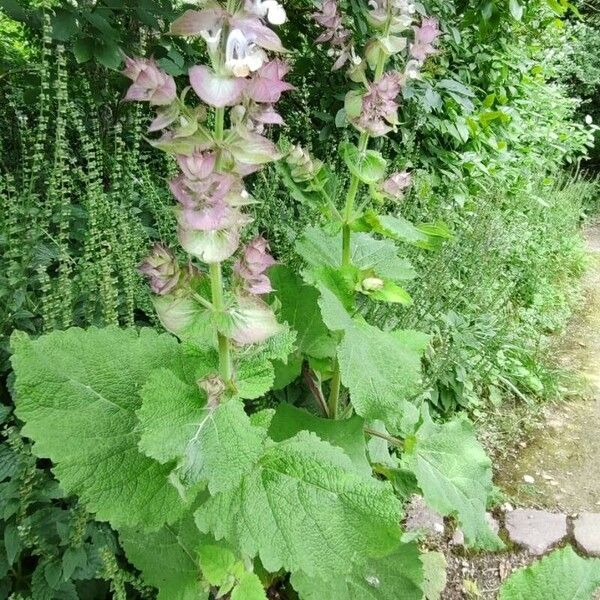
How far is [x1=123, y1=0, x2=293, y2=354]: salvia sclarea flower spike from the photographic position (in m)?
0.82

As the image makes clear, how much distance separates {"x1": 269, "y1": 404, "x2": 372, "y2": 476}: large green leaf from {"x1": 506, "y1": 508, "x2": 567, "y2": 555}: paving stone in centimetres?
116

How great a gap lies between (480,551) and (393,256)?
4.14 feet

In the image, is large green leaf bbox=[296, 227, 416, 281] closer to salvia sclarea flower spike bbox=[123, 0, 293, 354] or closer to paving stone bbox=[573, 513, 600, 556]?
salvia sclarea flower spike bbox=[123, 0, 293, 354]

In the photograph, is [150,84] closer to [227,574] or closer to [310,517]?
[310,517]

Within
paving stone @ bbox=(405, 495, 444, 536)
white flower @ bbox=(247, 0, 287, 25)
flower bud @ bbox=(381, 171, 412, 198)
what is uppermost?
white flower @ bbox=(247, 0, 287, 25)

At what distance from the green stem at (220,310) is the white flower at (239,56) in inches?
11.7

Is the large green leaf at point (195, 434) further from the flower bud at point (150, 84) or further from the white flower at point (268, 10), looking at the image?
the white flower at point (268, 10)

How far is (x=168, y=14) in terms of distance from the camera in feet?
6.35

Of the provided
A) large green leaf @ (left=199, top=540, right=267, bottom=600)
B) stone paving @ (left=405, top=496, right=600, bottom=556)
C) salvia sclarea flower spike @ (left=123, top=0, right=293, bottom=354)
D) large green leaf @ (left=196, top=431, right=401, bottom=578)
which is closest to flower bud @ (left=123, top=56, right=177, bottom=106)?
salvia sclarea flower spike @ (left=123, top=0, right=293, bottom=354)

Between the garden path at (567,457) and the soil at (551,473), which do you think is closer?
the soil at (551,473)

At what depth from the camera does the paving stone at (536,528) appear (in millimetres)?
2342

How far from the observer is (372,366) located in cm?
139

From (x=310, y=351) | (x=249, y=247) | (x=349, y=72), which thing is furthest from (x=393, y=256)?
(x=249, y=247)

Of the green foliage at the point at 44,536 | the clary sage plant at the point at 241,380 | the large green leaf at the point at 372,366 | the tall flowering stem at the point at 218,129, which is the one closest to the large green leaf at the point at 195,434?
the clary sage plant at the point at 241,380
